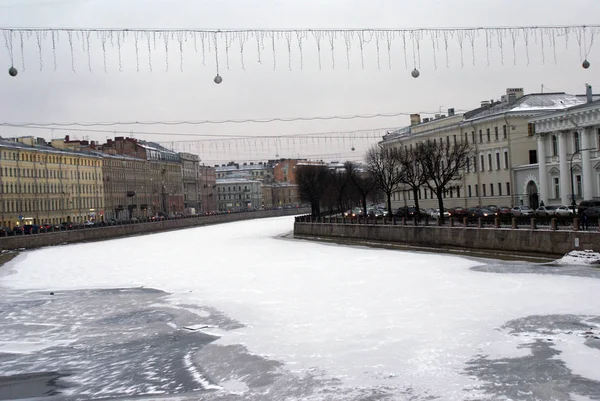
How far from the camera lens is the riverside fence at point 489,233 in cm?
3600

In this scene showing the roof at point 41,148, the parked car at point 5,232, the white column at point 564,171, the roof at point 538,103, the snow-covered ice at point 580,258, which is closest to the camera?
the snow-covered ice at point 580,258

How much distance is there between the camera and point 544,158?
61.6 meters

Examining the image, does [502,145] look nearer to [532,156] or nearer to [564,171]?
[532,156]

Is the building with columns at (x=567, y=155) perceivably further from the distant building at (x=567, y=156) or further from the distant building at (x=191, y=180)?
the distant building at (x=191, y=180)

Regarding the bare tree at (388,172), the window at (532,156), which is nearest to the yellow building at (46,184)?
the bare tree at (388,172)

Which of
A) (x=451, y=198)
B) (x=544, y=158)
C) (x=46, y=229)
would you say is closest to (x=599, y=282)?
(x=544, y=158)

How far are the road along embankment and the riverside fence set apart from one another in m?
29.5

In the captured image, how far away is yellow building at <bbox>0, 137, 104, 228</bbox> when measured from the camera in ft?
292

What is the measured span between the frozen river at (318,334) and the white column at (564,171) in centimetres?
2253

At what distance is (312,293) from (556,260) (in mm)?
13227

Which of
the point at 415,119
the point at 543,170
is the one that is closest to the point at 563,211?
the point at 543,170

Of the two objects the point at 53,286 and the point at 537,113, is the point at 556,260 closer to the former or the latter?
the point at 53,286

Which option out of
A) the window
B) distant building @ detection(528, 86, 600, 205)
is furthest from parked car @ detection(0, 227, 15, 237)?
the window

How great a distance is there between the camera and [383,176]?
80062mm
